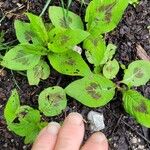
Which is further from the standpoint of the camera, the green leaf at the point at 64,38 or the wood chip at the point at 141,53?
the wood chip at the point at 141,53

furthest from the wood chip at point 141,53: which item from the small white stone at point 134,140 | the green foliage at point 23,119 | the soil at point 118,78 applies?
the green foliage at point 23,119

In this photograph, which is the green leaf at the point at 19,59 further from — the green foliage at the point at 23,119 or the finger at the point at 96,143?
the finger at the point at 96,143

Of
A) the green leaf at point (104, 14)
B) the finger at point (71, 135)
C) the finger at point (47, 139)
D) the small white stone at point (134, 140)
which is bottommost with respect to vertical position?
the small white stone at point (134, 140)

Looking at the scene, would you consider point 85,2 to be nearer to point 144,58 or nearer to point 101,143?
point 144,58

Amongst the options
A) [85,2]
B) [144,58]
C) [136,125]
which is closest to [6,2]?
[85,2]

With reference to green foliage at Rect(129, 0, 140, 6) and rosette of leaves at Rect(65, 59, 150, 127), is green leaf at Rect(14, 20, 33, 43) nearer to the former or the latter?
rosette of leaves at Rect(65, 59, 150, 127)

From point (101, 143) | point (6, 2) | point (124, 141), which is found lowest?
point (124, 141)

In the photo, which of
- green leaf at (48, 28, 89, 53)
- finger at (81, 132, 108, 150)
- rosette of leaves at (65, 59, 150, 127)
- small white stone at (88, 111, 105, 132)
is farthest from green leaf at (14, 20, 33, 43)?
finger at (81, 132, 108, 150)
